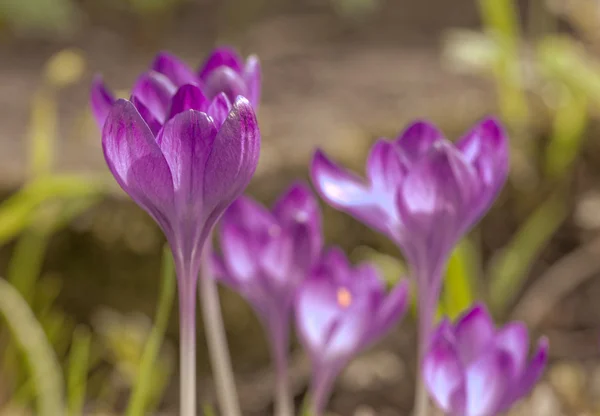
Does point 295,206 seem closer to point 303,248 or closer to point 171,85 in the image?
point 303,248

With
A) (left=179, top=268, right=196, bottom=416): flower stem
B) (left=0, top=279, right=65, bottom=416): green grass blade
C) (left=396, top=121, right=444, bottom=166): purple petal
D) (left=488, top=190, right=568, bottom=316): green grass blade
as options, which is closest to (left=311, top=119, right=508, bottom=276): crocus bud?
(left=396, top=121, right=444, bottom=166): purple petal

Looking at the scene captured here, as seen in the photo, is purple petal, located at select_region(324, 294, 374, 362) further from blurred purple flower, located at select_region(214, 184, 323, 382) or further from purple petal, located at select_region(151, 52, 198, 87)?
purple petal, located at select_region(151, 52, 198, 87)

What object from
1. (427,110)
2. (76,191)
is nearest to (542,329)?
(427,110)

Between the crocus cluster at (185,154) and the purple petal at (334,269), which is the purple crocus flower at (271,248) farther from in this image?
the crocus cluster at (185,154)

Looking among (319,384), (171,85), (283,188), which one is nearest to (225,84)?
(171,85)

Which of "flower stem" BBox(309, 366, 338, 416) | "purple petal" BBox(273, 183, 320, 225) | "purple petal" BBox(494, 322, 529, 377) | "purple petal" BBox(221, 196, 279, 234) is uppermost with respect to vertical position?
"purple petal" BBox(273, 183, 320, 225)
